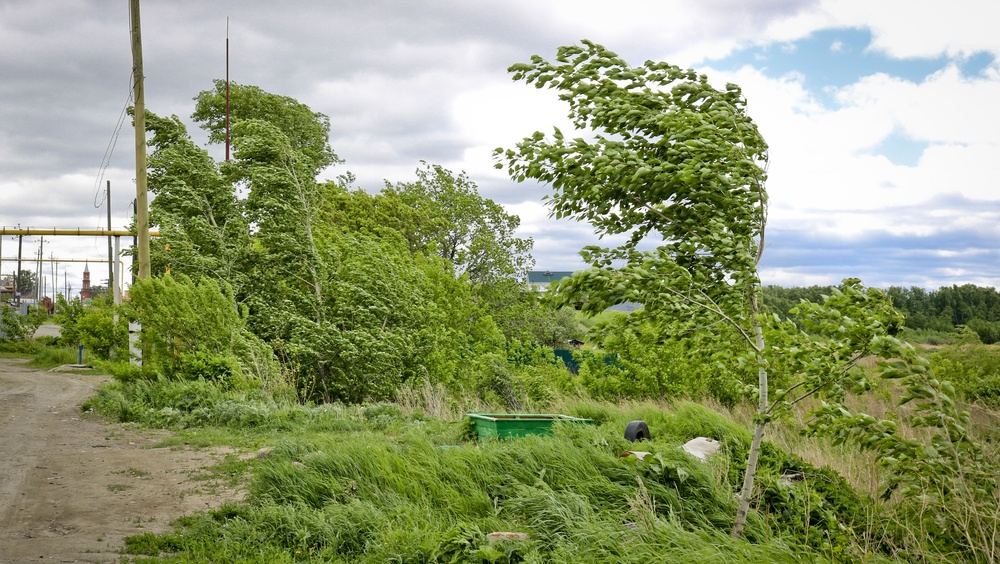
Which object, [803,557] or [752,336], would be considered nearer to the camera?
[803,557]

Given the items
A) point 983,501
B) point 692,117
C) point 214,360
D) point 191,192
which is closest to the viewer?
point 983,501

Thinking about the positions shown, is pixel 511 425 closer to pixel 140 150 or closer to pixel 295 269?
pixel 295 269

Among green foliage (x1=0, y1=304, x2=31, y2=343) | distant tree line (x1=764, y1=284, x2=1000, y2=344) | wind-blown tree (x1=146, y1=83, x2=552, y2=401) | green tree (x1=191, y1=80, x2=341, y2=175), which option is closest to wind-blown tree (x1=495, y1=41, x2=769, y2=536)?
wind-blown tree (x1=146, y1=83, x2=552, y2=401)

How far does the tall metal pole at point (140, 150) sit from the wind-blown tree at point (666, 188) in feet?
45.5

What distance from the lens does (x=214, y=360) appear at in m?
15.2

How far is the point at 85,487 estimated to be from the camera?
335 inches

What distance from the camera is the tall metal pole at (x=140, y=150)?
56.0 ft

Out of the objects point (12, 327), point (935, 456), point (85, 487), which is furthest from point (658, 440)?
point (12, 327)

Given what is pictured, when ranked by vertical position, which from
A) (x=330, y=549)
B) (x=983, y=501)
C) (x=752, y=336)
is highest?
(x=752, y=336)

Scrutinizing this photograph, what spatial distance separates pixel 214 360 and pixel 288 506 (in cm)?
925

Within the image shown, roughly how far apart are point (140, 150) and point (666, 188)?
15686 millimetres

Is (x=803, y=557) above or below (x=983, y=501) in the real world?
below

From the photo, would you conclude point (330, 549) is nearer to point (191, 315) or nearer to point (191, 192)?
point (191, 315)

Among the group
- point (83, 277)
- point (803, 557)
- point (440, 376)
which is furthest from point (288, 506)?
point (83, 277)
